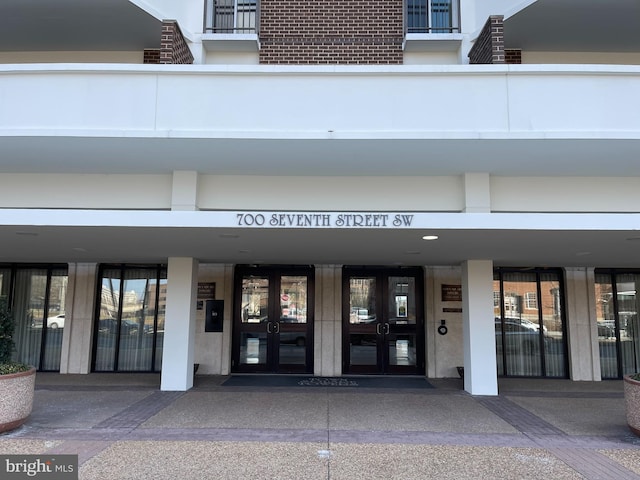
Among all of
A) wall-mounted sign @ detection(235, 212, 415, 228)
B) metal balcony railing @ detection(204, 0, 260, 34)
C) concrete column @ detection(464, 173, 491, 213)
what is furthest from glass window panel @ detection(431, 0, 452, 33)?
wall-mounted sign @ detection(235, 212, 415, 228)

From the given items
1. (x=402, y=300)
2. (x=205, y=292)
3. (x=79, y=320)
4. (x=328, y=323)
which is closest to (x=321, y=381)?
(x=328, y=323)

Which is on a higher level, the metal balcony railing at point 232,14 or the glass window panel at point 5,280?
the metal balcony railing at point 232,14

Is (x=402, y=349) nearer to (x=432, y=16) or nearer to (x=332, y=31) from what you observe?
(x=332, y=31)

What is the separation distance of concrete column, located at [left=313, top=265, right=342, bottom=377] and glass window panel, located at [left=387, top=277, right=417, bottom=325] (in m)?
1.42

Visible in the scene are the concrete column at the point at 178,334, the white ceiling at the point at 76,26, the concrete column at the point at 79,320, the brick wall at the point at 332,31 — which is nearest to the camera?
the white ceiling at the point at 76,26

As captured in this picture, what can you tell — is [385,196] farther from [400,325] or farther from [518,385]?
[518,385]

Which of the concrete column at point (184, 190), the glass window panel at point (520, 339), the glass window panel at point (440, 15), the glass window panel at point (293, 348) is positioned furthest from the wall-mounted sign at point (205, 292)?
the glass window panel at point (440, 15)

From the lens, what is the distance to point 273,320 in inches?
497

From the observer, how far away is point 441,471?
18.2 ft

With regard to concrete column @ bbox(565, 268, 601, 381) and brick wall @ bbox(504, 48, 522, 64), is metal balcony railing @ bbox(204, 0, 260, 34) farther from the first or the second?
concrete column @ bbox(565, 268, 601, 381)

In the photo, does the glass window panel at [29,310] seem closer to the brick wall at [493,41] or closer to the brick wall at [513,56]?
the brick wall at [493,41]

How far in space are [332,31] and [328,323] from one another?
708cm

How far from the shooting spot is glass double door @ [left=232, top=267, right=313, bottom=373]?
12531mm

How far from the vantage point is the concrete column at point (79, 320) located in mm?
12375
